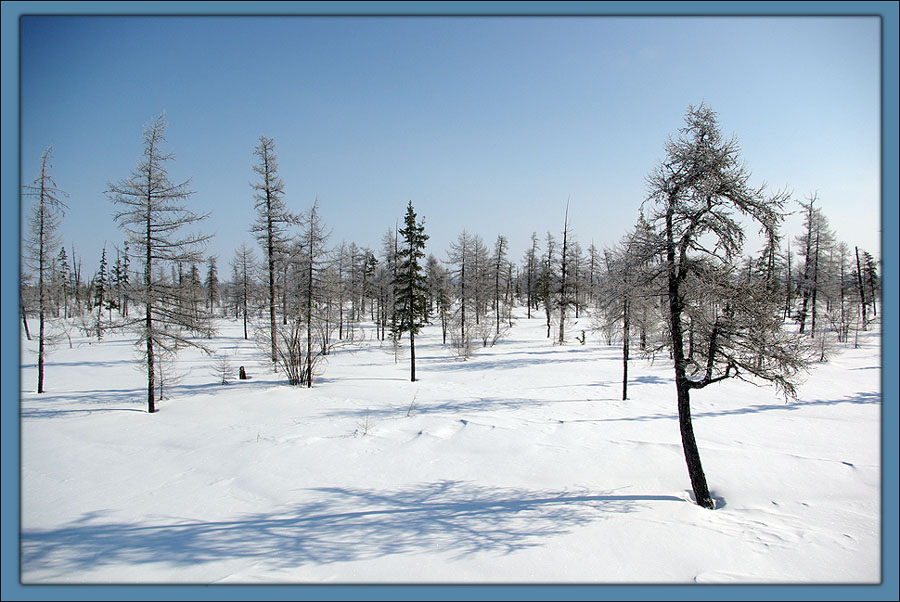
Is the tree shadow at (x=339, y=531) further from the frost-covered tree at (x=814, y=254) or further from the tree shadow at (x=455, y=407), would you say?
the frost-covered tree at (x=814, y=254)

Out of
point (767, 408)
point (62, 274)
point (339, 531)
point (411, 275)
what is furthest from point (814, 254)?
point (62, 274)

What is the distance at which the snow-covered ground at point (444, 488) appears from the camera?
5031 mm

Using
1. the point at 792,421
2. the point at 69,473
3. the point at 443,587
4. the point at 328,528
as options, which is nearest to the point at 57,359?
the point at 69,473

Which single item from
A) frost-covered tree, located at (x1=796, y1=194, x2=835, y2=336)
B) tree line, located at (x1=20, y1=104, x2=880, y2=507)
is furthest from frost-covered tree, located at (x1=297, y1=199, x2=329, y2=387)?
frost-covered tree, located at (x1=796, y1=194, x2=835, y2=336)

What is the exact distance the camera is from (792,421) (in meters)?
14.1

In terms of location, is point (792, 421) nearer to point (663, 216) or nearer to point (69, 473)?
point (663, 216)

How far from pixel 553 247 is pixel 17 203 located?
56.0m

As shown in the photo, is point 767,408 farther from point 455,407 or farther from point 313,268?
point 313,268

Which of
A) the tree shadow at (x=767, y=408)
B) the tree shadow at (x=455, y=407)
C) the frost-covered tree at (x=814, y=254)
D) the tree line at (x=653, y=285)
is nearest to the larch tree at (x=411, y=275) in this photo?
the tree line at (x=653, y=285)

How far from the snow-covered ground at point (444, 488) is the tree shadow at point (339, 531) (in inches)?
1.6

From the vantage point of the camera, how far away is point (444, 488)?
822 centimetres

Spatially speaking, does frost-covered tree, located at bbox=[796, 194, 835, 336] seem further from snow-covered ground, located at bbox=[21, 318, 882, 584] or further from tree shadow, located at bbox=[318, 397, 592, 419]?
tree shadow, located at bbox=[318, 397, 592, 419]

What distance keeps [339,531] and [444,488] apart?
9.44 feet

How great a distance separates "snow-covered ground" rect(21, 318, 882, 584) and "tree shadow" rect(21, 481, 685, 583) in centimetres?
4
